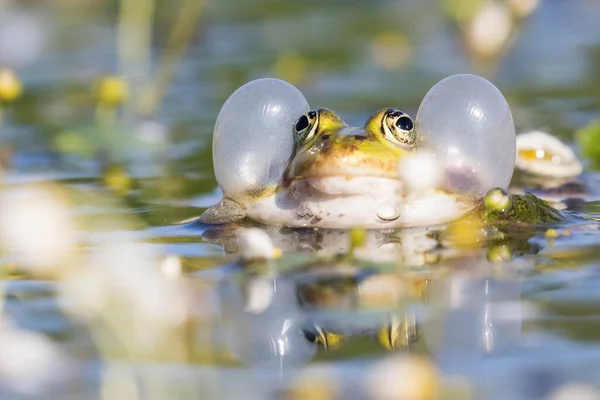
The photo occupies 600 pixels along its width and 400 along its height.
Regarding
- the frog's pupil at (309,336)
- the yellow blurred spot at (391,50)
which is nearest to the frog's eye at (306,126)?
the frog's pupil at (309,336)

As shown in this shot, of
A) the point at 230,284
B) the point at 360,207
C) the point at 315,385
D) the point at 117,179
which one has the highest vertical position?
the point at 117,179

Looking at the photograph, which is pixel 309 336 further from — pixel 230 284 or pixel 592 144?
pixel 592 144

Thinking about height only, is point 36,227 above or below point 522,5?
below

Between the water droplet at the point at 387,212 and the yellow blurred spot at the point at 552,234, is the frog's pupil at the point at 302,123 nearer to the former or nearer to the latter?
the water droplet at the point at 387,212

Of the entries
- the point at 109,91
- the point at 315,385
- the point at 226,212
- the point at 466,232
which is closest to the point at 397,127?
the point at 466,232

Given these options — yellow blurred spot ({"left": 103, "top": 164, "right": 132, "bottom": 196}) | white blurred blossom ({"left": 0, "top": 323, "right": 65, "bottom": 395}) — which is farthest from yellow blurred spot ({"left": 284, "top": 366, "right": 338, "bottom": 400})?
yellow blurred spot ({"left": 103, "top": 164, "right": 132, "bottom": 196})

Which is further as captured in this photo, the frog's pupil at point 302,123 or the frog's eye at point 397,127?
the frog's pupil at point 302,123

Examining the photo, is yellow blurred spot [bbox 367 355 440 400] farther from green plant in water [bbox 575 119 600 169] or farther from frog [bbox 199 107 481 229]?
green plant in water [bbox 575 119 600 169]

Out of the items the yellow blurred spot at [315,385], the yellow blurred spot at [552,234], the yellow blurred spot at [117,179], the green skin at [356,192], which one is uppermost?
the yellow blurred spot at [117,179]
